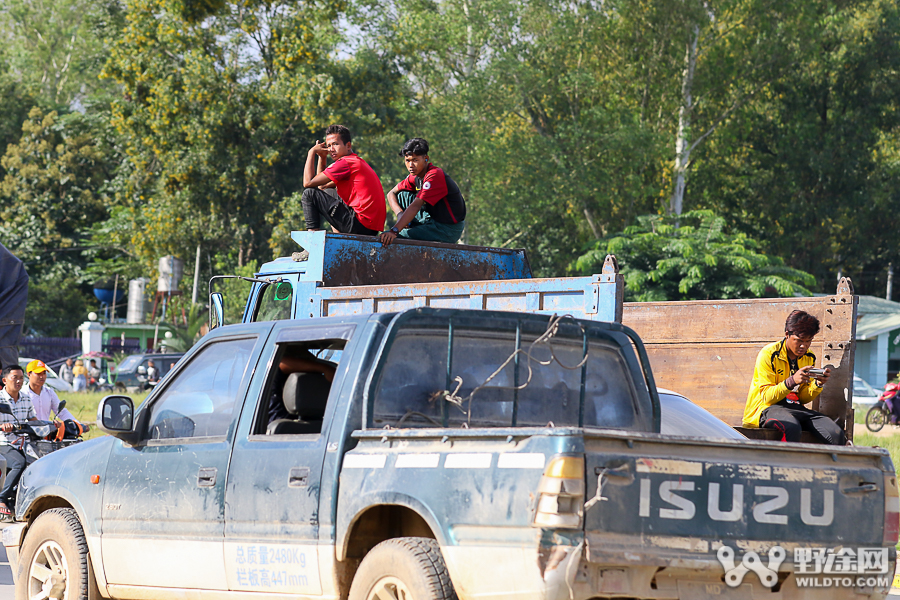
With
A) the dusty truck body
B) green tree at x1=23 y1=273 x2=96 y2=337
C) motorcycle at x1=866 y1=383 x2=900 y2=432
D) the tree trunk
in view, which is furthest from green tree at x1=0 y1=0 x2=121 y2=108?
the dusty truck body

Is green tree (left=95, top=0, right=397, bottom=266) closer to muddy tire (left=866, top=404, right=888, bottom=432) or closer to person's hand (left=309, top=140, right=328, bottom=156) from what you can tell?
muddy tire (left=866, top=404, right=888, bottom=432)

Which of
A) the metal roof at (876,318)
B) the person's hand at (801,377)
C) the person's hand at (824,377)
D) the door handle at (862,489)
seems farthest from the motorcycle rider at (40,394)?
the metal roof at (876,318)

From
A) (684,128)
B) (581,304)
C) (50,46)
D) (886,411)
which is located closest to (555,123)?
(684,128)

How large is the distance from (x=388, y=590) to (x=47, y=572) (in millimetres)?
2499

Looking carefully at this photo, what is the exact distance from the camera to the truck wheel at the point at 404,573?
164 inches

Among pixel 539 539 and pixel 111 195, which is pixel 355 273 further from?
pixel 111 195

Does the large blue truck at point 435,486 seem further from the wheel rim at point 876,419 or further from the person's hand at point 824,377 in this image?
the wheel rim at point 876,419

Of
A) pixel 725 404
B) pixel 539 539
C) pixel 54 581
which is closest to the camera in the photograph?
pixel 539 539

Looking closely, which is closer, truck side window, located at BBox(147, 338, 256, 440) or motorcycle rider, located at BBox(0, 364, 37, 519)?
truck side window, located at BBox(147, 338, 256, 440)

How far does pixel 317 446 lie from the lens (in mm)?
4707

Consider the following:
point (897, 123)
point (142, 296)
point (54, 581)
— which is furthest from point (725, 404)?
point (142, 296)

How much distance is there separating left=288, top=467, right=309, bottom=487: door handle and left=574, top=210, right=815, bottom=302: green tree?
25118mm

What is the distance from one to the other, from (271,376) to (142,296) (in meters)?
40.2

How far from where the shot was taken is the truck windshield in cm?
480
